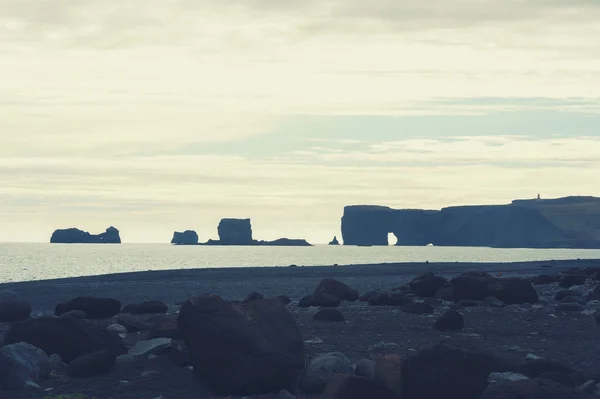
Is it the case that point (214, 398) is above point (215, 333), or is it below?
below

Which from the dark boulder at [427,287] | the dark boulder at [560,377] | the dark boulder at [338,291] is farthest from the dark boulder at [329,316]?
the dark boulder at [560,377]

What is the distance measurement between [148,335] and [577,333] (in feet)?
28.9

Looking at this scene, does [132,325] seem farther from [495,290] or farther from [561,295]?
[561,295]

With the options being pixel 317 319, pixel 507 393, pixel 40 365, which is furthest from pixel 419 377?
pixel 317 319

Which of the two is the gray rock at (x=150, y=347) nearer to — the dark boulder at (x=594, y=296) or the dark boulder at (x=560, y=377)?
the dark boulder at (x=560, y=377)

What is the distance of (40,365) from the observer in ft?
46.6

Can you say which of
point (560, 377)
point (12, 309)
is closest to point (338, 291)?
point (12, 309)

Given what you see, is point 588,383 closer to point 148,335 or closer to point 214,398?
point 214,398

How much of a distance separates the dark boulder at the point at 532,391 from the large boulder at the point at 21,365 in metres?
7.21

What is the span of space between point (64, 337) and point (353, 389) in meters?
6.08

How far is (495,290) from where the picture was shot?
75.7ft

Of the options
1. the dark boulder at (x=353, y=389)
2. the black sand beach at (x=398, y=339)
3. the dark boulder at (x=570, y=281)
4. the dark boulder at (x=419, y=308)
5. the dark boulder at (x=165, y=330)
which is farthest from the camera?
the dark boulder at (x=570, y=281)

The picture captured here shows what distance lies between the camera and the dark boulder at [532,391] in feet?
34.9

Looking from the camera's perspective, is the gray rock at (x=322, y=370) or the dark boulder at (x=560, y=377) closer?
the dark boulder at (x=560, y=377)
